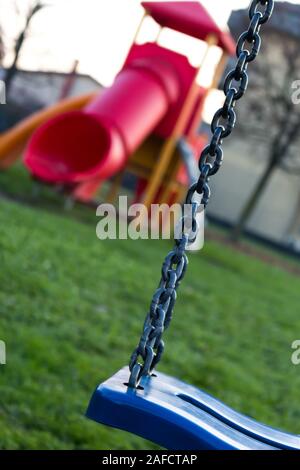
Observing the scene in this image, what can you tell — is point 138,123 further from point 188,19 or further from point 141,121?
point 188,19

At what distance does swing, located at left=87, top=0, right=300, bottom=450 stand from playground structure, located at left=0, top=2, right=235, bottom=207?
7731 millimetres

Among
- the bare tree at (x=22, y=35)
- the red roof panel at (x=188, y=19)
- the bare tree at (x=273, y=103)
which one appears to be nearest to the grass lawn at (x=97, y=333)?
the red roof panel at (x=188, y=19)

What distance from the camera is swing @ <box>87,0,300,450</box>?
5.11 feet

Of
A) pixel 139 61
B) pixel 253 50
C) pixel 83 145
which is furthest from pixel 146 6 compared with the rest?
pixel 253 50

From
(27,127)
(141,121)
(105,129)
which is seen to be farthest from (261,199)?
(105,129)

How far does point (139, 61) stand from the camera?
1107 cm

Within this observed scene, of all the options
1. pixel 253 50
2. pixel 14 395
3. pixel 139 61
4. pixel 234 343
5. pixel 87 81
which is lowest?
pixel 87 81

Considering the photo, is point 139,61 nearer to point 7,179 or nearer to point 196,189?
point 7,179

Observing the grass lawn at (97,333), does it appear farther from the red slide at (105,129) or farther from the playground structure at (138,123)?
the playground structure at (138,123)

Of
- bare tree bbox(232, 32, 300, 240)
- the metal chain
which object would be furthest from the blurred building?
the metal chain

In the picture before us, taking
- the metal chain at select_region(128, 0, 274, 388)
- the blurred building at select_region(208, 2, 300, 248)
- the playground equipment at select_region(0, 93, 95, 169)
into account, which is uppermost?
the metal chain at select_region(128, 0, 274, 388)

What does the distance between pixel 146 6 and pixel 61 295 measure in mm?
7359

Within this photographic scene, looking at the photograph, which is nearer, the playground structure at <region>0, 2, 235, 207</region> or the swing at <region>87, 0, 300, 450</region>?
the swing at <region>87, 0, 300, 450</region>

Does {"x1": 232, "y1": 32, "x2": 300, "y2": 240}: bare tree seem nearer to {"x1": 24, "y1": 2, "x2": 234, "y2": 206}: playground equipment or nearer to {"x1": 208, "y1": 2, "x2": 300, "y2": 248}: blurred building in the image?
{"x1": 208, "y1": 2, "x2": 300, "y2": 248}: blurred building
